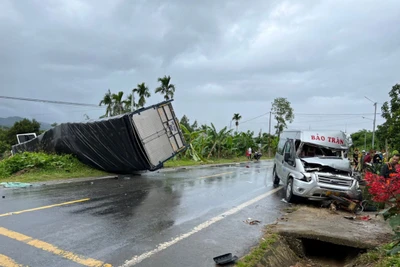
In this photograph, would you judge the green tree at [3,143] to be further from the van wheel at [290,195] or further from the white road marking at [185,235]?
the van wheel at [290,195]

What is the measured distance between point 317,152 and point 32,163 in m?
12.0

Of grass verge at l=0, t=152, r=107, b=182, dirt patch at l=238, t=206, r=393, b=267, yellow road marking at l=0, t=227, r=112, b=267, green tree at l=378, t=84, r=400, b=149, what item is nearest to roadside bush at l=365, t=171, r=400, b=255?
dirt patch at l=238, t=206, r=393, b=267

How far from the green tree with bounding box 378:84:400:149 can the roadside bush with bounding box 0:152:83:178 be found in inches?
843

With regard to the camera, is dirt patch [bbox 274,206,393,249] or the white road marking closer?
the white road marking

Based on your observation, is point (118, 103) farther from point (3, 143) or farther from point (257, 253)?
point (257, 253)

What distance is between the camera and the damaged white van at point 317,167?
882 centimetres

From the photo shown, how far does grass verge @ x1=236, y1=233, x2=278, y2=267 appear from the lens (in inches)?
174

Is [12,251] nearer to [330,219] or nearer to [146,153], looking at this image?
[330,219]

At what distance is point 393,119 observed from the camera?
25.0 m

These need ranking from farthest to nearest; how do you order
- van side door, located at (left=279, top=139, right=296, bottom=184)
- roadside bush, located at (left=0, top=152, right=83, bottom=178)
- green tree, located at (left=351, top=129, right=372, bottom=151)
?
green tree, located at (left=351, top=129, right=372, bottom=151)
roadside bush, located at (left=0, top=152, right=83, bottom=178)
van side door, located at (left=279, top=139, right=296, bottom=184)

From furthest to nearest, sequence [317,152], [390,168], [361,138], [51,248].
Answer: [361,138]
[317,152]
[390,168]
[51,248]

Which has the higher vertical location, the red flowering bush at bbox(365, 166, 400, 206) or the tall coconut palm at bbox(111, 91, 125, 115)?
the tall coconut palm at bbox(111, 91, 125, 115)

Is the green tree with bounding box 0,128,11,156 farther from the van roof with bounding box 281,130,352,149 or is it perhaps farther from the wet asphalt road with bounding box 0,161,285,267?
the van roof with bounding box 281,130,352,149

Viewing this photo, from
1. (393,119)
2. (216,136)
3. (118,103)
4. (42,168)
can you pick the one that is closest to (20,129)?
(118,103)
